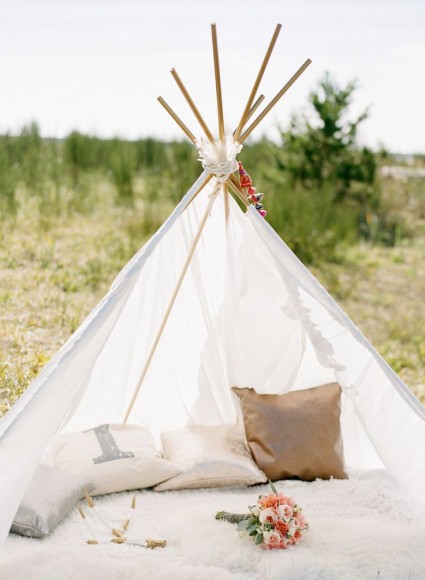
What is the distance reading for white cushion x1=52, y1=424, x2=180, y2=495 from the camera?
3.16 metres

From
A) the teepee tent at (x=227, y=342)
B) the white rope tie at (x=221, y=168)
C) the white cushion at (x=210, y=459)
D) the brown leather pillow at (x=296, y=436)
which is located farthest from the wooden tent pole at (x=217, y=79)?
the white cushion at (x=210, y=459)

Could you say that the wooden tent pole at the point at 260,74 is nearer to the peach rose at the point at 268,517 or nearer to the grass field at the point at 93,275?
the peach rose at the point at 268,517

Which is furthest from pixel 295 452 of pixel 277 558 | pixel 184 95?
pixel 184 95

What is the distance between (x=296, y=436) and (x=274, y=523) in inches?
33.3

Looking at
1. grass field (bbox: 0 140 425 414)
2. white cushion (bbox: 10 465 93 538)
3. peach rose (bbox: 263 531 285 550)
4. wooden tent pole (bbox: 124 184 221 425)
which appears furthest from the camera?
grass field (bbox: 0 140 425 414)

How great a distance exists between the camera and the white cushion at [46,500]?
2736mm

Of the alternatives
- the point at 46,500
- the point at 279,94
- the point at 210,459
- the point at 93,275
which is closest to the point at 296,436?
the point at 210,459

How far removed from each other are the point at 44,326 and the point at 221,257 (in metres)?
2.01

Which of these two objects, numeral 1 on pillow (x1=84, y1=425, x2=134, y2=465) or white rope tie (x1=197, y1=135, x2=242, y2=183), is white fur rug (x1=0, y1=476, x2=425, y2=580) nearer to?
numeral 1 on pillow (x1=84, y1=425, x2=134, y2=465)

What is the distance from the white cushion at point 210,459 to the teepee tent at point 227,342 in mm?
248

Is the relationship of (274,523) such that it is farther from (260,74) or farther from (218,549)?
(260,74)

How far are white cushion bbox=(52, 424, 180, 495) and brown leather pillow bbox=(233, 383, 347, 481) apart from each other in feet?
1.47

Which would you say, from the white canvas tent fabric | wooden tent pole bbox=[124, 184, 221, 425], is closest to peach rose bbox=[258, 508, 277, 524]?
the white canvas tent fabric

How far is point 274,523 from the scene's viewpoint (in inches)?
102
